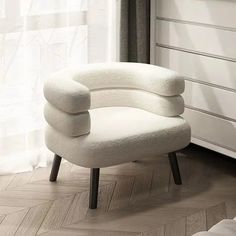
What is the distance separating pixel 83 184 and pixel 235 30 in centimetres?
114

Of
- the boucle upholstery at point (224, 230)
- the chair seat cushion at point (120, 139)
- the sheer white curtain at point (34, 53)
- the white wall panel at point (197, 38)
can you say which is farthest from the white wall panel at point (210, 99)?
the boucle upholstery at point (224, 230)

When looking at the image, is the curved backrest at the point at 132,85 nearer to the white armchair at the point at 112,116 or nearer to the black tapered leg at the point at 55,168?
the white armchair at the point at 112,116

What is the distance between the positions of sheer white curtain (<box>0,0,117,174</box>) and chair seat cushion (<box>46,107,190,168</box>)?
0.45m

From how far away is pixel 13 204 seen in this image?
9.99 ft

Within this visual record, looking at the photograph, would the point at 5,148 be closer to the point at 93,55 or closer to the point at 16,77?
the point at 16,77

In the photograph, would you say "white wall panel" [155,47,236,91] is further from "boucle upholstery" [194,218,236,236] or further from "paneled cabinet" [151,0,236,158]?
"boucle upholstery" [194,218,236,236]

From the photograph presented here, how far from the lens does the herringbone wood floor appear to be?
9.21 feet

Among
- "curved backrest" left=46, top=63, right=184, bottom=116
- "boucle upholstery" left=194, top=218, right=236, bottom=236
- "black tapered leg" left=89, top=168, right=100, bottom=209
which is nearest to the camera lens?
"boucle upholstery" left=194, top=218, right=236, bottom=236

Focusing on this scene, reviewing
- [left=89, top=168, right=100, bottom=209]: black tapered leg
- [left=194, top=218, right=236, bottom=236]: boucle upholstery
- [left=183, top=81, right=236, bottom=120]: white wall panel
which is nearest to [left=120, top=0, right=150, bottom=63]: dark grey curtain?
[left=183, top=81, right=236, bottom=120]: white wall panel

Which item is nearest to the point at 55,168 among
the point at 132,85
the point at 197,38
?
the point at 132,85

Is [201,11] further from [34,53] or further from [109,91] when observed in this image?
[34,53]

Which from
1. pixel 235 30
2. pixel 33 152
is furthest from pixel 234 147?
pixel 33 152

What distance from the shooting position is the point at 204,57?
3447 millimetres

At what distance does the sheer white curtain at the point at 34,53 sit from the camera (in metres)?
3.39
